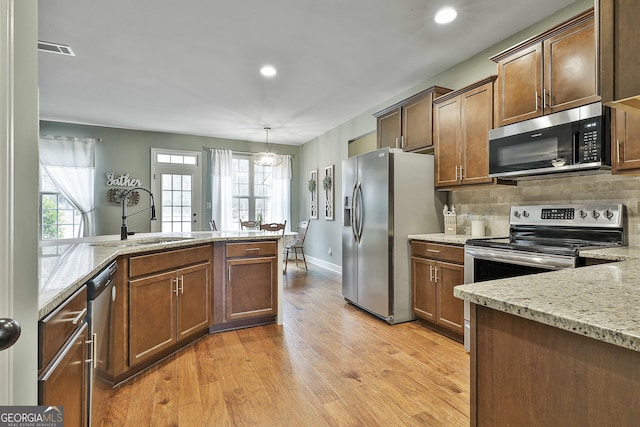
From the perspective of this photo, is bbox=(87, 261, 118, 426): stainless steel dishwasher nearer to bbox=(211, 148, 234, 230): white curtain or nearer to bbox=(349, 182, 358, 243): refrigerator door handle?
bbox=(349, 182, 358, 243): refrigerator door handle

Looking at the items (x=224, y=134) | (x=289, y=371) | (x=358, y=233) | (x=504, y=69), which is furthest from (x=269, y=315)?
(x=224, y=134)

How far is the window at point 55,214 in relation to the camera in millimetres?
5223

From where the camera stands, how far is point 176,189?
6.21m

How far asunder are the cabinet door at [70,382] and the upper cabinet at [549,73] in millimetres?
2943

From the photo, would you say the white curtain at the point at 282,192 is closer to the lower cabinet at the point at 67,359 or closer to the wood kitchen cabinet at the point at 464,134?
the wood kitchen cabinet at the point at 464,134

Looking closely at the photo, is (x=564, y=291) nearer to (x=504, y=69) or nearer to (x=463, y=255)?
(x=463, y=255)

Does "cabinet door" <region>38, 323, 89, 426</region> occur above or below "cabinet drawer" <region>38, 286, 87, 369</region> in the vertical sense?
below

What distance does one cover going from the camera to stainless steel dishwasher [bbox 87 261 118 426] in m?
1.37

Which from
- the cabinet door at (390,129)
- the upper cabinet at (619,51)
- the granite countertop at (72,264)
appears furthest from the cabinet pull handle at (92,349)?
the cabinet door at (390,129)

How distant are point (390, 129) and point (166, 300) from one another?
295cm

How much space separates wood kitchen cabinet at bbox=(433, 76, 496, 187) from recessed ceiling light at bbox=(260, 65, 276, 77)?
5.71 feet

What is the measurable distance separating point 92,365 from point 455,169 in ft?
9.80

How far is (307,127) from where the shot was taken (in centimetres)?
584

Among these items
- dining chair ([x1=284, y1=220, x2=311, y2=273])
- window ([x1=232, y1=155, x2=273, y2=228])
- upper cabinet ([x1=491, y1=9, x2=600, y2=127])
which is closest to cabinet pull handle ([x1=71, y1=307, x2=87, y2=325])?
upper cabinet ([x1=491, y1=9, x2=600, y2=127])
